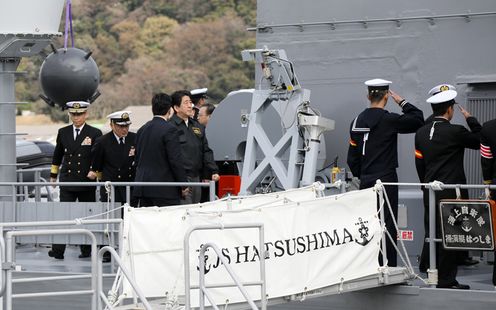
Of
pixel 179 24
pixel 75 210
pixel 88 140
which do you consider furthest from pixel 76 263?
pixel 179 24

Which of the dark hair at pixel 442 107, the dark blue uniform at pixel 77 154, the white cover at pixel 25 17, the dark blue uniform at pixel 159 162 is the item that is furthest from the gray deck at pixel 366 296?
the white cover at pixel 25 17

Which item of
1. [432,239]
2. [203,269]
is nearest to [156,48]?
[432,239]

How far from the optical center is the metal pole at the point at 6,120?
12609mm

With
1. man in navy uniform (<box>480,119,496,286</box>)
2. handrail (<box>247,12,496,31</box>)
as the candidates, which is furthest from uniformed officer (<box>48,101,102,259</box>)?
man in navy uniform (<box>480,119,496,286</box>)

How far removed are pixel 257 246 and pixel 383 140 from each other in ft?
6.22

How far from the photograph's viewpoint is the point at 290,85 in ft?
36.1

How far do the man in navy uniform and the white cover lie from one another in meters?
5.47

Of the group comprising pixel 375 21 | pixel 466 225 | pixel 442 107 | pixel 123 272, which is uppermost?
pixel 375 21

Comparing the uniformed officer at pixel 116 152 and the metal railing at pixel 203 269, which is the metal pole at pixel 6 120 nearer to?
the uniformed officer at pixel 116 152

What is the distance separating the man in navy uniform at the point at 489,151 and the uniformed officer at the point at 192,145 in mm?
3274

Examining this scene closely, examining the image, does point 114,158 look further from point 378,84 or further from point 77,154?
point 378,84

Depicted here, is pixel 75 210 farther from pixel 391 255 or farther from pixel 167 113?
pixel 391 255

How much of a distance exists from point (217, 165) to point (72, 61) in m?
2.51

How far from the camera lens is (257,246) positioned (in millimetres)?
8789
